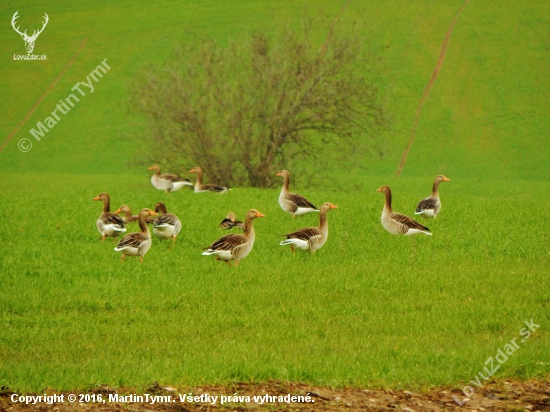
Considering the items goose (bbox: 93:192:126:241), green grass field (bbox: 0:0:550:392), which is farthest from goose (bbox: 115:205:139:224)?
goose (bbox: 93:192:126:241)

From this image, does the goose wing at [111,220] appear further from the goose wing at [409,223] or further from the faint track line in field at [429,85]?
the faint track line in field at [429,85]

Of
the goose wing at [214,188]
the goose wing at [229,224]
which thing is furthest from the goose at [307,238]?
the goose wing at [214,188]

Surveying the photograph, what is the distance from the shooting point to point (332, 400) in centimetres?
913

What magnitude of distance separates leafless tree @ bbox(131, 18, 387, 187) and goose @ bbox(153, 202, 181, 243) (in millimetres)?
16346

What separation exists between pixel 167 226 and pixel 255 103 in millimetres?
17558

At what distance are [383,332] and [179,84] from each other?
2528cm

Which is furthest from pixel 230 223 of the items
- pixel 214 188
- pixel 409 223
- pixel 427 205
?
pixel 214 188

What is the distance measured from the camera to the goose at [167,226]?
1939cm

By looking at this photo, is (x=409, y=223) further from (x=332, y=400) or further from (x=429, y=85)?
(x=429, y=85)

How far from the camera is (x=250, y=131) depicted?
118ft

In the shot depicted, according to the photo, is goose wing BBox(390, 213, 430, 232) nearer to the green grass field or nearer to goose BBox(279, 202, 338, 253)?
the green grass field

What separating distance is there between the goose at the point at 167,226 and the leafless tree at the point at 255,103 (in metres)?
16.3

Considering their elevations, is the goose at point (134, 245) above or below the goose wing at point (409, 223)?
below

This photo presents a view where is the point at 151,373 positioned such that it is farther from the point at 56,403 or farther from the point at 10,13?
the point at 10,13
